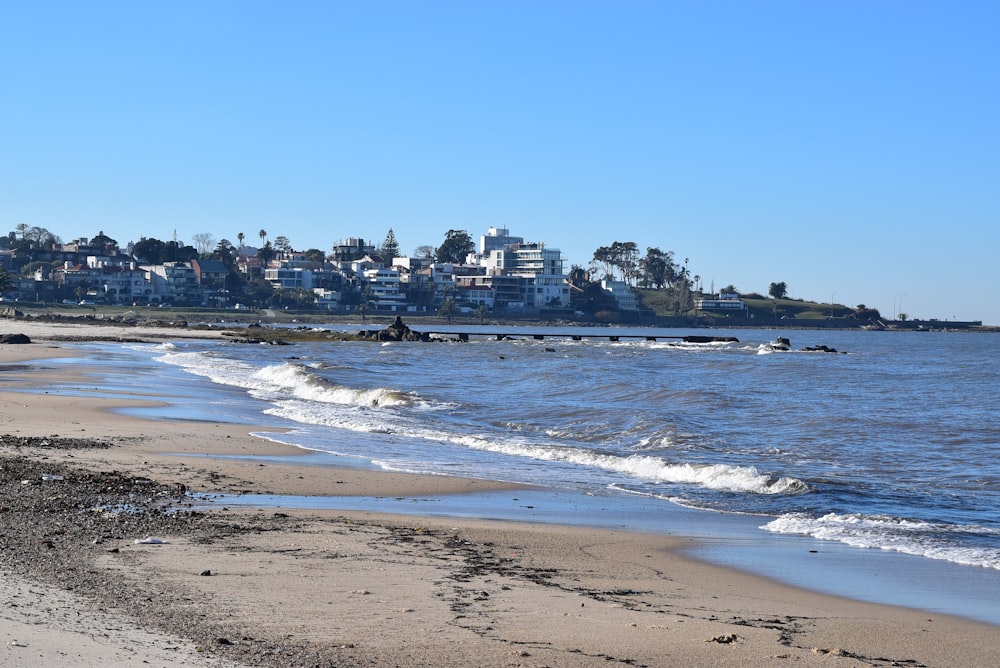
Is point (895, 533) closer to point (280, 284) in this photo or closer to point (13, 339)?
point (13, 339)

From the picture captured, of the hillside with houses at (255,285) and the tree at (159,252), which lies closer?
the hillside with houses at (255,285)

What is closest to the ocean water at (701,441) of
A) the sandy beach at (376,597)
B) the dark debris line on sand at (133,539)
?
the sandy beach at (376,597)

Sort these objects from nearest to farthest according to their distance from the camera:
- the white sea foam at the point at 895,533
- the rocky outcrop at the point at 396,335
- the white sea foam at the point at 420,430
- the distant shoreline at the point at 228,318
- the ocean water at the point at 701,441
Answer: the white sea foam at the point at 895,533 → the ocean water at the point at 701,441 → the white sea foam at the point at 420,430 → the rocky outcrop at the point at 396,335 → the distant shoreline at the point at 228,318

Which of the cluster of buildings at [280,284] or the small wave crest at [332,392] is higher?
the cluster of buildings at [280,284]

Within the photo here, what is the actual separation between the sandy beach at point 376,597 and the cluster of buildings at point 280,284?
149571 mm

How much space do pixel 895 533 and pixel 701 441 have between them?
9.21 meters

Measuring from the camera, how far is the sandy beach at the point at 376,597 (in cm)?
649

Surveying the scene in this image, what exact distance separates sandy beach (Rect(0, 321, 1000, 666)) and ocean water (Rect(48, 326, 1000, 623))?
1.26m

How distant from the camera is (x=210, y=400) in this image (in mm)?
28000

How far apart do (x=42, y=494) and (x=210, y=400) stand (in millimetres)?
17273

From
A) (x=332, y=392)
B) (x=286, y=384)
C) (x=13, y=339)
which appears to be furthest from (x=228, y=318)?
(x=332, y=392)

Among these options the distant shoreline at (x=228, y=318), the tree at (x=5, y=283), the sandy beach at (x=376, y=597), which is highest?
Answer: the tree at (x=5, y=283)

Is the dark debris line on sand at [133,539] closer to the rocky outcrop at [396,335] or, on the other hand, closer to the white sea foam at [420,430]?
the white sea foam at [420,430]

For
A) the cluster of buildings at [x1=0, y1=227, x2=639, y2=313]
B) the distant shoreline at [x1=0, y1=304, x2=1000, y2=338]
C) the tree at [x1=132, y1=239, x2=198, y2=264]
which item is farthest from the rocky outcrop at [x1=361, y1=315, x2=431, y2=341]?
the tree at [x1=132, y1=239, x2=198, y2=264]
